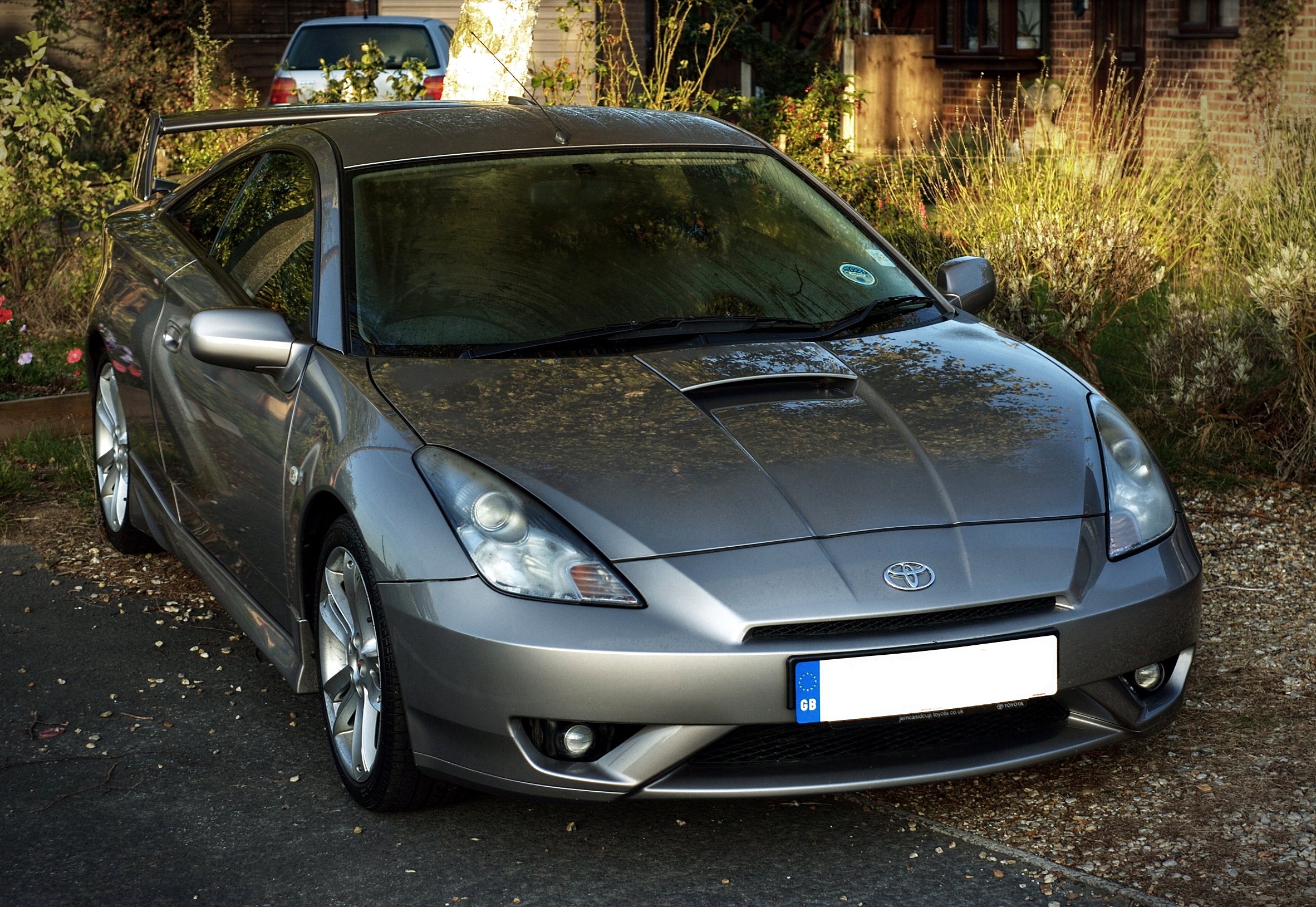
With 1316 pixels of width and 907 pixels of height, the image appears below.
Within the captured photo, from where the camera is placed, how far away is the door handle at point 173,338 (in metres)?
4.37

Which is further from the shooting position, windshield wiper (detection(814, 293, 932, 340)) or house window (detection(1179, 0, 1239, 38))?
house window (detection(1179, 0, 1239, 38))

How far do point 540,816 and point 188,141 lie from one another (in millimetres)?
9101

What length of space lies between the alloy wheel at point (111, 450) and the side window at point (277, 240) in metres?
0.91

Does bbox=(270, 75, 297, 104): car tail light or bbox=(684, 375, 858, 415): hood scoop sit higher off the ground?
bbox=(270, 75, 297, 104): car tail light

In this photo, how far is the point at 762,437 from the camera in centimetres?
330

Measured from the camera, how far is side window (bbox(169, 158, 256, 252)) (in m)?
4.69

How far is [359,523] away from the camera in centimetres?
318

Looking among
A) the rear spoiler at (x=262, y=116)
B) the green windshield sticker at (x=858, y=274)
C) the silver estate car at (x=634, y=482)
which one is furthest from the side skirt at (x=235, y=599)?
the green windshield sticker at (x=858, y=274)

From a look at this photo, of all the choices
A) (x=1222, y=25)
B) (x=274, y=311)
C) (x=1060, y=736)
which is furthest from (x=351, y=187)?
(x=1222, y=25)

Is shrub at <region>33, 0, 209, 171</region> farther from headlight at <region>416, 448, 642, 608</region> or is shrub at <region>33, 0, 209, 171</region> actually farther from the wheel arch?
headlight at <region>416, 448, 642, 608</region>

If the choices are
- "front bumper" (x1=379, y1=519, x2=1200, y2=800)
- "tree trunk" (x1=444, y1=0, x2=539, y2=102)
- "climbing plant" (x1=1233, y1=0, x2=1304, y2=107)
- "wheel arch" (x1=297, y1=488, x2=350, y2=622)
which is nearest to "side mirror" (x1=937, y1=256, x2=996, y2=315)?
"front bumper" (x1=379, y1=519, x2=1200, y2=800)

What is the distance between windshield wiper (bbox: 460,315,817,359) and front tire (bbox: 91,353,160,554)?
1953 millimetres

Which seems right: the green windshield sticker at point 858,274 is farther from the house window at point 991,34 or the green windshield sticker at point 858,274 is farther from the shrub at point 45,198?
the house window at point 991,34

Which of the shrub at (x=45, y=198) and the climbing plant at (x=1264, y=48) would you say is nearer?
the shrub at (x=45, y=198)
